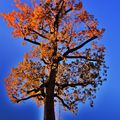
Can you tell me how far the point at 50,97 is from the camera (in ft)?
60.7

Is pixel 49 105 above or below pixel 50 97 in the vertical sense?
below

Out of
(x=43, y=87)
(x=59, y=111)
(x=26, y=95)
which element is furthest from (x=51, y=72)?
(x=59, y=111)

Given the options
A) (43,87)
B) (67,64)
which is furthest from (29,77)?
(67,64)

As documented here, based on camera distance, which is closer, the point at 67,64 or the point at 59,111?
the point at 67,64

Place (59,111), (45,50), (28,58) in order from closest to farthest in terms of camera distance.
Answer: (45,50), (28,58), (59,111)

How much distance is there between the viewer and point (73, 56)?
19.0 meters

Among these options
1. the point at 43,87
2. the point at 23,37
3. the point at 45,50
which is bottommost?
the point at 43,87

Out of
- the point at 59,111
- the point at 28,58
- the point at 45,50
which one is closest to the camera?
the point at 45,50

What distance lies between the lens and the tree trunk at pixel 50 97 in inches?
719

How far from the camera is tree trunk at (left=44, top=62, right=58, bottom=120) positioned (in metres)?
18.2

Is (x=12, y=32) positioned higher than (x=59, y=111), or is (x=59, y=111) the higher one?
(x=12, y=32)

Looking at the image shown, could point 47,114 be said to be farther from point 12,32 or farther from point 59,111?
point 12,32

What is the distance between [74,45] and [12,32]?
3890 mm

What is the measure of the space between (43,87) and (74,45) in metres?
3.01
